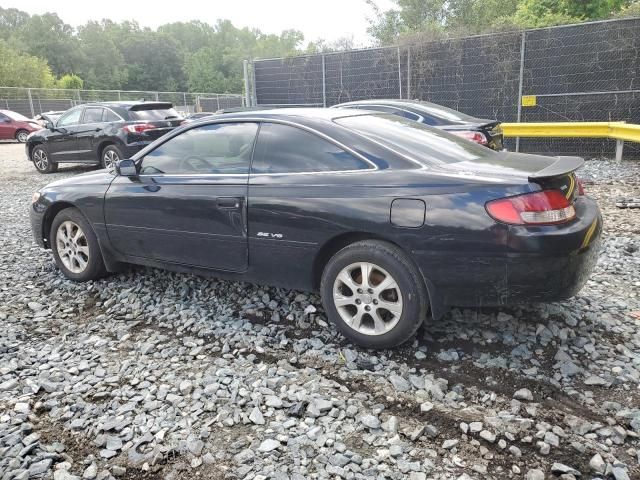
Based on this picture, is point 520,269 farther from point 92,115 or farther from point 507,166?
point 92,115

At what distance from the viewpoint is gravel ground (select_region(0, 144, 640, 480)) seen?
2512 millimetres

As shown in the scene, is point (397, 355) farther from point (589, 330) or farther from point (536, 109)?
point (536, 109)

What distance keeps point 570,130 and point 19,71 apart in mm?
52094

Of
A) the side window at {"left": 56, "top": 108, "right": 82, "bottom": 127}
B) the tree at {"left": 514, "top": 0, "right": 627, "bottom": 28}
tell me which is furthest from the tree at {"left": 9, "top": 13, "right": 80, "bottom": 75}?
the side window at {"left": 56, "top": 108, "right": 82, "bottom": 127}

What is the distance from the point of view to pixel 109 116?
1190cm

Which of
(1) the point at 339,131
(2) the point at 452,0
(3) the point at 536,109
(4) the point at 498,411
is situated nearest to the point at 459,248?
(4) the point at 498,411

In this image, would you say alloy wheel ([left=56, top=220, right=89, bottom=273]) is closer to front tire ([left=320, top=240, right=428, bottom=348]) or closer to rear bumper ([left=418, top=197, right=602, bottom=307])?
front tire ([left=320, top=240, right=428, bottom=348])

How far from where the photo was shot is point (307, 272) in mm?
3697

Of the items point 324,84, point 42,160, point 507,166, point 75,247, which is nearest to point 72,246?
point 75,247

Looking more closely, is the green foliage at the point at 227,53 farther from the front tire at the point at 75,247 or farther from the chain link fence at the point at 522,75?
the front tire at the point at 75,247

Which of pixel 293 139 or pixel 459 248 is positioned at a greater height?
pixel 293 139

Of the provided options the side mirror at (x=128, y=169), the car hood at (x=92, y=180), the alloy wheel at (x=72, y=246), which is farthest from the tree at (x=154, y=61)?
the side mirror at (x=128, y=169)

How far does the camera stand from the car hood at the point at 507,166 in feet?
10.7

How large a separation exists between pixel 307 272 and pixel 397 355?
0.84m
